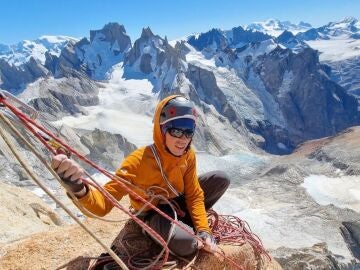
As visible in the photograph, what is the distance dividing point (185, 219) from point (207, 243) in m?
0.82

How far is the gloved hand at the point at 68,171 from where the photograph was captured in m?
4.90

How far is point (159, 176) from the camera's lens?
6.95 meters

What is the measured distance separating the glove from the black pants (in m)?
0.13

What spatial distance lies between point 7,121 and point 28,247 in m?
5.33

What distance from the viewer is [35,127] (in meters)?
4.36

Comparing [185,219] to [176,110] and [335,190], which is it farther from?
[335,190]

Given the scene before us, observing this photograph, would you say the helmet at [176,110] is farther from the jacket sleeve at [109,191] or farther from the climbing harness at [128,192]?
the jacket sleeve at [109,191]

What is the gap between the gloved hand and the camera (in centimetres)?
490

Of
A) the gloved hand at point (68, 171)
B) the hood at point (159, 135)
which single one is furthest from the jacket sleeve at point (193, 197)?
the gloved hand at point (68, 171)

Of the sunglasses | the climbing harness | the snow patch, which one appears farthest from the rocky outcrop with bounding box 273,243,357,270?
the snow patch

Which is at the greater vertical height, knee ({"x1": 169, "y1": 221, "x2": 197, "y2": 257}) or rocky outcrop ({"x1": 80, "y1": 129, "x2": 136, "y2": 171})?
knee ({"x1": 169, "y1": 221, "x2": 197, "y2": 257})

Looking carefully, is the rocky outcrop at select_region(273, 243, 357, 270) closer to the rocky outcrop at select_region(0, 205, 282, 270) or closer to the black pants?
the rocky outcrop at select_region(0, 205, 282, 270)

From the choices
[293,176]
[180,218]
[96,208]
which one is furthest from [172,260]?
[293,176]

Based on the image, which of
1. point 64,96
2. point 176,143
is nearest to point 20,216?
point 176,143
